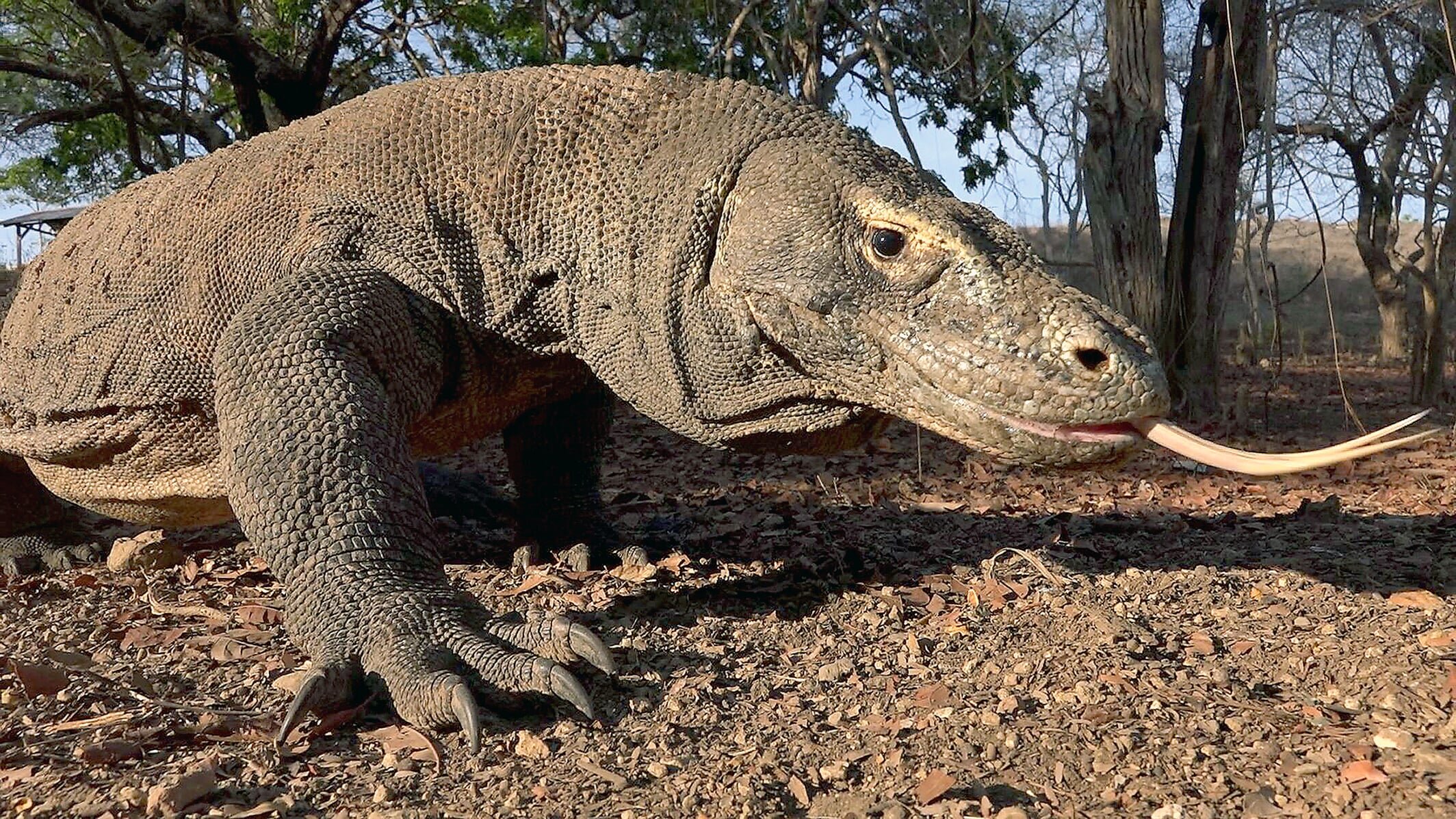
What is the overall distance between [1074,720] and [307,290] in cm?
193

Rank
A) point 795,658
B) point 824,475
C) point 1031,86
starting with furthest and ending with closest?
1. point 1031,86
2. point 824,475
3. point 795,658

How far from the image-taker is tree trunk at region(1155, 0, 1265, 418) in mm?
6625

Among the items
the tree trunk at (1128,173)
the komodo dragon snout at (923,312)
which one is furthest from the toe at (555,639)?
the tree trunk at (1128,173)

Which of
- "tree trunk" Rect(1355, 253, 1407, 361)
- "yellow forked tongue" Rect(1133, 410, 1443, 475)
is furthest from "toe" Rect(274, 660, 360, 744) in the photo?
"tree trunk" Rect(1355, 253, 1407, 361)

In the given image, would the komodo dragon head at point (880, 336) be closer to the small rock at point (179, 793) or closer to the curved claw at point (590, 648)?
the curved claw at point (590, 648)

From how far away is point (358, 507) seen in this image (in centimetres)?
243

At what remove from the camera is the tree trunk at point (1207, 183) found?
21.7ft

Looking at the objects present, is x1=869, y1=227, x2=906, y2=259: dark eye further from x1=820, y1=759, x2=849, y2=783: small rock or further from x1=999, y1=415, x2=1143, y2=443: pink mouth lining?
x1=820, y1=759, x2=849, y2=783: small rock

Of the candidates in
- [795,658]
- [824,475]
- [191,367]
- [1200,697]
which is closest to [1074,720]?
[1200,697]

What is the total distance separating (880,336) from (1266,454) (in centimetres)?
76

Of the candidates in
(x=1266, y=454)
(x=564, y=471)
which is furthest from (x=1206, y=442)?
(x=564, y=471)

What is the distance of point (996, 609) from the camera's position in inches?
114

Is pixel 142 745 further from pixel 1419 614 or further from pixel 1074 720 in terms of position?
pixel 1419 614

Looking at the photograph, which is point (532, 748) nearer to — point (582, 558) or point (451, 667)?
point (451, 667)
